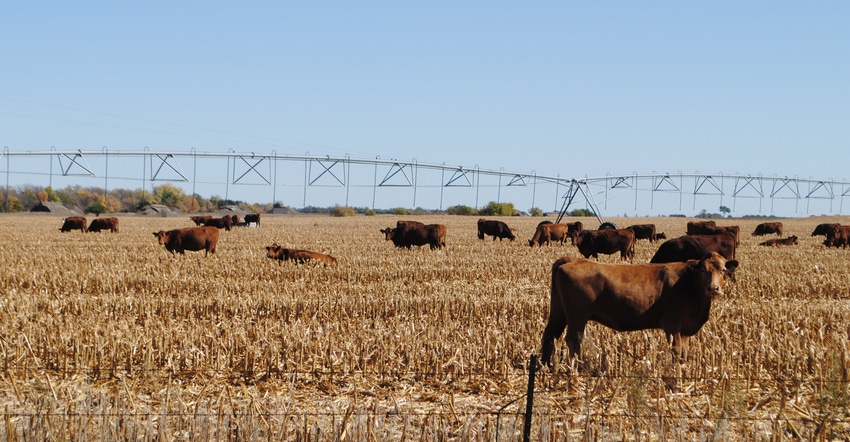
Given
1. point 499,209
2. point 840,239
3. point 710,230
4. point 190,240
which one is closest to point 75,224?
point 190,240

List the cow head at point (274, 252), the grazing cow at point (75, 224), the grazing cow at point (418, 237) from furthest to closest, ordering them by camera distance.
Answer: the grazing cow at point (75, 224)
the grazing cow at point (418, 237)
the cow head at point (274, 252)

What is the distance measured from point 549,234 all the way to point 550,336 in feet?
76.6

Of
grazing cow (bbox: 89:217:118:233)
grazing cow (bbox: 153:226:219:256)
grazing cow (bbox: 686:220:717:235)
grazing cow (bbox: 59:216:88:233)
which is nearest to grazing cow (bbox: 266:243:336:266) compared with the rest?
grazing cow (bbox: 153:226:219:256)

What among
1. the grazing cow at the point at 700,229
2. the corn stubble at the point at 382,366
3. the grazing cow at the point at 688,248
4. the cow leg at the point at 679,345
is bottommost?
the corn stubble at the point at 382,366

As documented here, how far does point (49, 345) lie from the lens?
31.7ft

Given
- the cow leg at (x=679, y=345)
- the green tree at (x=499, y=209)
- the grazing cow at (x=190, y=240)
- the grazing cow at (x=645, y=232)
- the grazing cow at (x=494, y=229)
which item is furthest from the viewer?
the green tree at (x=499, y=209)

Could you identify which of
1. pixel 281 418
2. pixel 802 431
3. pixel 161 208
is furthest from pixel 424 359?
pixel 161 208

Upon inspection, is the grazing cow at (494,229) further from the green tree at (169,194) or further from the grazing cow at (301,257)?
the green tree at (169,194)

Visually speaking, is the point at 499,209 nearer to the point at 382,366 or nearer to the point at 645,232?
the point at 645,232

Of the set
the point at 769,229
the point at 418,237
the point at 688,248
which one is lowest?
the point at 418,237

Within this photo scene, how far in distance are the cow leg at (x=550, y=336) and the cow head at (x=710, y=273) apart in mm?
1727

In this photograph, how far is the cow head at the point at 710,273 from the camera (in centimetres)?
950

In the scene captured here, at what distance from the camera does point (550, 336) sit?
9836 mm

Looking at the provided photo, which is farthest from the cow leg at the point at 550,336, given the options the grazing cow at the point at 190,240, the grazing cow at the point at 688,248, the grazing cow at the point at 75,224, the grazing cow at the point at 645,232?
the grazing cow at the point at 75,224
